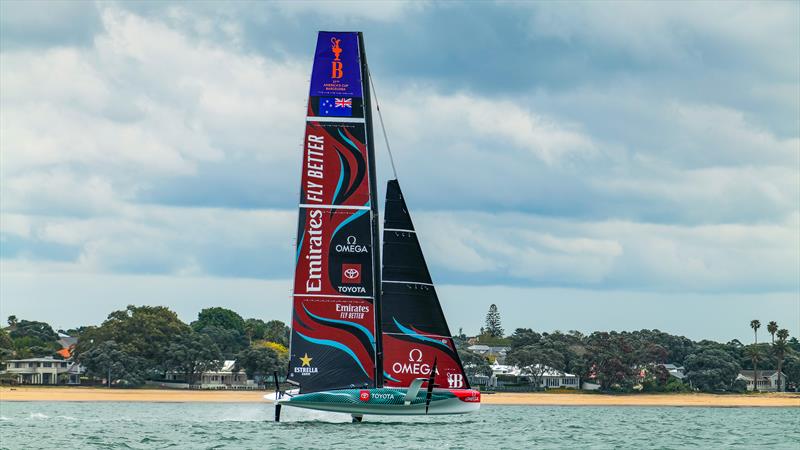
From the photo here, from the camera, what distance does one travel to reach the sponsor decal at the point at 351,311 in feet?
167

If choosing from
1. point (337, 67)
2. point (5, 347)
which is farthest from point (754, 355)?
point (337, 67)

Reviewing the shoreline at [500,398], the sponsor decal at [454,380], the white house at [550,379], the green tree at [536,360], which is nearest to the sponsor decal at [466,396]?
the sponsor decal at [454,380]

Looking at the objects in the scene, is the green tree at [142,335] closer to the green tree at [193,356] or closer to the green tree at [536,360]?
the green tree at [193,356]

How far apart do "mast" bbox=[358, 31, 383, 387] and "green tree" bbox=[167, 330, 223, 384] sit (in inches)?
3369

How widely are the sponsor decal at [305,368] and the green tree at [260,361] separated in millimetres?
85515

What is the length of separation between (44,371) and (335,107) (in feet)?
350

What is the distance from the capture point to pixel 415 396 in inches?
1996

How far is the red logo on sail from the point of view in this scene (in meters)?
50.7

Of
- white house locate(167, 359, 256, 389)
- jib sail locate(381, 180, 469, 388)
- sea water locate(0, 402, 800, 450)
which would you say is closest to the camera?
sea water locate(0, 402, 800, 450)

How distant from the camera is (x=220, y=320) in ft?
616

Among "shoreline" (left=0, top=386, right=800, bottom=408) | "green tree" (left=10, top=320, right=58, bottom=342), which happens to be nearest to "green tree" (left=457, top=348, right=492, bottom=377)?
"shoreline" (left=0, top=386, right=800, bottom=408)

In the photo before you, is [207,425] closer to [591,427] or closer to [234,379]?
[591,427]

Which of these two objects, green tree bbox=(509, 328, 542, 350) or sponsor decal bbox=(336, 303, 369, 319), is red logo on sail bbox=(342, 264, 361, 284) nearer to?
sponsor decal bbox=(336, 303, 369, 319)

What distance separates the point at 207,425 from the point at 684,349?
137m
